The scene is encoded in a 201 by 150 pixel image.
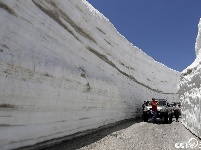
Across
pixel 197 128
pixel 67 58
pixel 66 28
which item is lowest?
pixel 197 128

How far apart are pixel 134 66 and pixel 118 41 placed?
428 cm

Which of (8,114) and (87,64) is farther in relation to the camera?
(87,64)

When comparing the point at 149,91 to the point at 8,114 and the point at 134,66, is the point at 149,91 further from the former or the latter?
the point at 8,114

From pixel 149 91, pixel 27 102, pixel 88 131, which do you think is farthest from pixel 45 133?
pixel 149 91

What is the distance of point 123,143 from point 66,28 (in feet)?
16.2

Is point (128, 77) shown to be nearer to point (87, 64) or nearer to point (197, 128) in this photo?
point (87, 64)

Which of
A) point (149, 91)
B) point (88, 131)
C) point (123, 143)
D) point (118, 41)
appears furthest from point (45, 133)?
point (149, 91)

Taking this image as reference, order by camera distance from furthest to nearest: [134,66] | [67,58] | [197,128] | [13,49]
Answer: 1. [134,66]
2. [67,58]
3. [197,128]
4. [13,49]

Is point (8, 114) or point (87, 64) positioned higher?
point (87, 64)

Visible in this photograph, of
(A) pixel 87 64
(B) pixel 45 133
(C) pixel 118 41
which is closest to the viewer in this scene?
(B) pixel 45 133

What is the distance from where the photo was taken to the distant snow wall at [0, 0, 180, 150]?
5.71 meters

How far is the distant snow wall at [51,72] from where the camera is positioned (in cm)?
571

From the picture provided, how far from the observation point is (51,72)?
23.4 feet

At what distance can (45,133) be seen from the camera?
680cm
